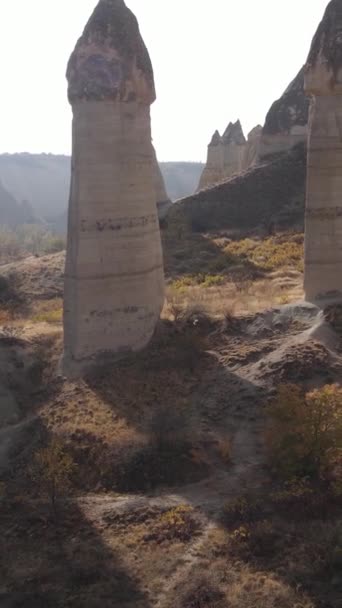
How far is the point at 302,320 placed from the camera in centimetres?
1598

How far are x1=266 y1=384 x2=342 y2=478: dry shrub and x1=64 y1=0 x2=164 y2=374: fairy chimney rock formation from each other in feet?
17.7

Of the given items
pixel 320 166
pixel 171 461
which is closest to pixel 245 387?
pixel 171 461

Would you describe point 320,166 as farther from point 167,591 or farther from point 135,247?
point 167,591

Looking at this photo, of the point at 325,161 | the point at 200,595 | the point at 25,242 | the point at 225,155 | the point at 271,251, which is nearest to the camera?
the point at 200,595

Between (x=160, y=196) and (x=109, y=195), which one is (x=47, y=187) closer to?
(x=160, y=196)

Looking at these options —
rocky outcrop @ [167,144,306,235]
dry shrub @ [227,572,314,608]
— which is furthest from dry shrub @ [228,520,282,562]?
rocky outcrop @ [167,144,306,235]

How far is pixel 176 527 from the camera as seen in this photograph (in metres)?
10.4

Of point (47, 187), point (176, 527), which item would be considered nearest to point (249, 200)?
point (176, 527)

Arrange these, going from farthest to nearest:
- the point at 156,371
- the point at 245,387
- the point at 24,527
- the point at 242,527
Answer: the point at 156,371
the point at 245,387
the point at 24,527
the point at 242,527

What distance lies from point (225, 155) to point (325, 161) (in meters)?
30.8

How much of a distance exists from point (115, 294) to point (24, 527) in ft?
19.8

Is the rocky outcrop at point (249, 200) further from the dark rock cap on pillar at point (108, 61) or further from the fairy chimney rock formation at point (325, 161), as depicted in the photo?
the dark rock cap on pillar at point (108, 61)

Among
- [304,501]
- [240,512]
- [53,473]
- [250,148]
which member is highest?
[250,148]

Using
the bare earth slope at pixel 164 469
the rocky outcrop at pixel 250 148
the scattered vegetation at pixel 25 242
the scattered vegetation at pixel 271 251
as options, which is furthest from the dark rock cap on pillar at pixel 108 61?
the scattered vegetation at pixel 25 242
